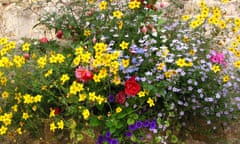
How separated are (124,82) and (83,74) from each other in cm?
30

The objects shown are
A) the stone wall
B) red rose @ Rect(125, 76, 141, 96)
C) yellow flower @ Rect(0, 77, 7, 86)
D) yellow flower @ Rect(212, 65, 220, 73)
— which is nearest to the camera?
red rose @ Rect(125, 76, 141, 96)

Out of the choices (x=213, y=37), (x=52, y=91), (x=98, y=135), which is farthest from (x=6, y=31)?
(x=213, y=37)

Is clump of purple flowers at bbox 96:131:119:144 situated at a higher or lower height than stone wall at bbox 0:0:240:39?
lower

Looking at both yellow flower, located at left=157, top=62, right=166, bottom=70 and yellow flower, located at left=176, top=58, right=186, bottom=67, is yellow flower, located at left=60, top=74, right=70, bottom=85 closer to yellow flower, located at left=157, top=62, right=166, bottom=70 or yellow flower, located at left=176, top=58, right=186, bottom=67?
yellow flower, located at left=157, top=62, right=166, bottom=70

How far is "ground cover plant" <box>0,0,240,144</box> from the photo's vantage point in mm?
3238

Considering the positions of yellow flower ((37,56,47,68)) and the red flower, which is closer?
the red flower

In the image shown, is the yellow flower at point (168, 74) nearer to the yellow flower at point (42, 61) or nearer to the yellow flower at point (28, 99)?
the yellow flower at point (42, 61)

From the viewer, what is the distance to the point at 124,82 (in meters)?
3.29

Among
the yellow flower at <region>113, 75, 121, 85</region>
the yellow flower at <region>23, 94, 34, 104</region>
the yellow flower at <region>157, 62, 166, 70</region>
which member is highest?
the yellow flower at <region>157, 62, 166, 70</region>

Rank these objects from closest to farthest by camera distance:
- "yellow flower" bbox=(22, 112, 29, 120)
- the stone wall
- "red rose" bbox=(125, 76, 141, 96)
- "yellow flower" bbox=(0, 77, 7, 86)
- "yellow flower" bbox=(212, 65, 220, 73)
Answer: "red rose" bbox=(125, 76, 141, 96), "yellow flower" bbox=(212, 65, 220, 73), "yellow flower" bbox=(22, 112, 29, 120), "yellow flower" bbox=(0, 77, 7, 86), the stone wall

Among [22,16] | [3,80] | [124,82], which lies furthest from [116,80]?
[22,16]

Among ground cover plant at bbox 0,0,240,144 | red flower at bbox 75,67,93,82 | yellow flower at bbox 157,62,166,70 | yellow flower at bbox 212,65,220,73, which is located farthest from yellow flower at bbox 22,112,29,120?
yellow flower at bbox 212,65,220,73

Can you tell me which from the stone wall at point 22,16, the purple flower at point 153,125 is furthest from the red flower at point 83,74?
the stone wall at point 22,16

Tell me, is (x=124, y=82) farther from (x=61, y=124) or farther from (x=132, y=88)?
(x=61, y=124)
